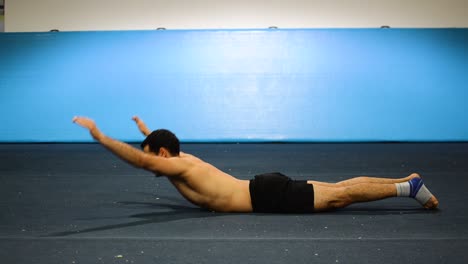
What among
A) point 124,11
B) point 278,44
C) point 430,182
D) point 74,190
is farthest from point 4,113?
point 430,182

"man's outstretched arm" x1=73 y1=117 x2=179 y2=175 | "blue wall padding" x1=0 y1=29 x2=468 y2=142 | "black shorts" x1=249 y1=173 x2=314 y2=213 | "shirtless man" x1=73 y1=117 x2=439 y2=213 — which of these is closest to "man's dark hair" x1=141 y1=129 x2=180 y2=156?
"shirtless man" x1=73 y1=117 x2=439 y2=213

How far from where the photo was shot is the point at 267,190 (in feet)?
18.7

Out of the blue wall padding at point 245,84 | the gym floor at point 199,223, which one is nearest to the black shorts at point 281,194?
the gym floor at point 199,223

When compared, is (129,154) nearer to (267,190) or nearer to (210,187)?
(210,187)

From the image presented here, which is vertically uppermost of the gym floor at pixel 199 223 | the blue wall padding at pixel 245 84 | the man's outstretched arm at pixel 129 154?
the blue wall padding at pixel 245 84

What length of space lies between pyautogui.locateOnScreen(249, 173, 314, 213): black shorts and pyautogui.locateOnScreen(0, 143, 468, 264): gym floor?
113 mm

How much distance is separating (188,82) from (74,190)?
4.98 meters

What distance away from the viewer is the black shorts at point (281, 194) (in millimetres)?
5691

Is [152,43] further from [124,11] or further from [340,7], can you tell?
[340,7]

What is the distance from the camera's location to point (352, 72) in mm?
11820

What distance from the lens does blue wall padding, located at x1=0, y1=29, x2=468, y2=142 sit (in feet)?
38.6

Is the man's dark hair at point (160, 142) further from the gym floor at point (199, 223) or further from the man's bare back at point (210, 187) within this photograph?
the gym floor at point (199, 223)

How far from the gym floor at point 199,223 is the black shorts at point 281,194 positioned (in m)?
0.11

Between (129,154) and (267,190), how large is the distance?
121 cm
